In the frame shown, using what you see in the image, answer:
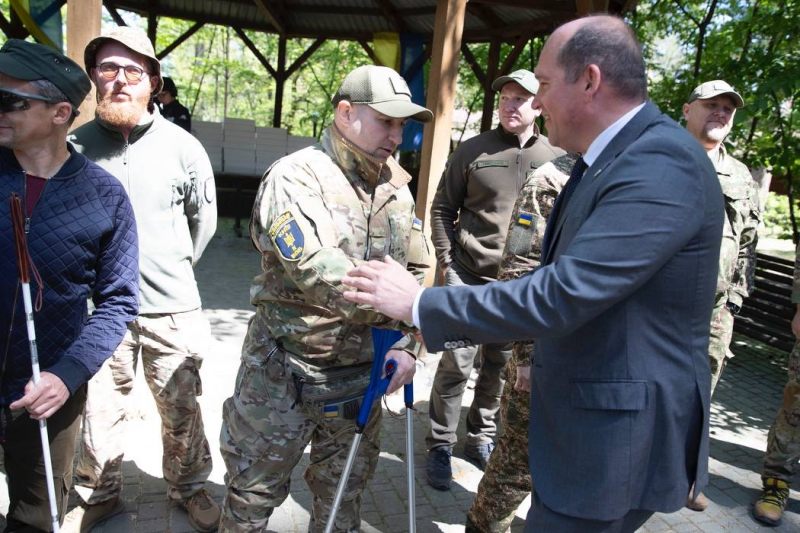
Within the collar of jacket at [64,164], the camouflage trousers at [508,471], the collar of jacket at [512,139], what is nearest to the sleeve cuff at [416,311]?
the camouflage trousers at [508,471]

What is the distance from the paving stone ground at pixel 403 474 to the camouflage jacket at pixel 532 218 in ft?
4.35

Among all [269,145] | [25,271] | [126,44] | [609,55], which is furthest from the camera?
[269,145]

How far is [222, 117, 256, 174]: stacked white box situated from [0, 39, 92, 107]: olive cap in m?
9.52

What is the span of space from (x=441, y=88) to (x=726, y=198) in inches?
97.9

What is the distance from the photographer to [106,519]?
3162 millimetres

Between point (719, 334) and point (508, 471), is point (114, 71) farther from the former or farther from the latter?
point (719, 334)

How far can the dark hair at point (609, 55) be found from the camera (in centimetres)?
172

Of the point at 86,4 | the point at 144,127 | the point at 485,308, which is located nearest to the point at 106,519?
the point at 144,127

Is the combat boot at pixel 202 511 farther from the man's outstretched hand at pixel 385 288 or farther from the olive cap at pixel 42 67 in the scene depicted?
the olive cap at pixel 42 67

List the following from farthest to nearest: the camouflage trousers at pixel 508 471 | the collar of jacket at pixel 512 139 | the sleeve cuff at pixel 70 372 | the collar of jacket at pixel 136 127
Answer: the collar of jacket at pixel 512 139 < the collar of jacket at pixel 136 127 < the camouflage trousers at pixel 508 471 < the sleeve cuff at pixel 70 372

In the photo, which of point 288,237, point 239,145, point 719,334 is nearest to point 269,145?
point 239,145

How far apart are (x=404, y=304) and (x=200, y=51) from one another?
3128 cm

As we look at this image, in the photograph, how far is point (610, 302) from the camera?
1.61 m

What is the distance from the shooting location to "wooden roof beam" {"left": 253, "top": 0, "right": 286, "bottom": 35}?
1004 cm
